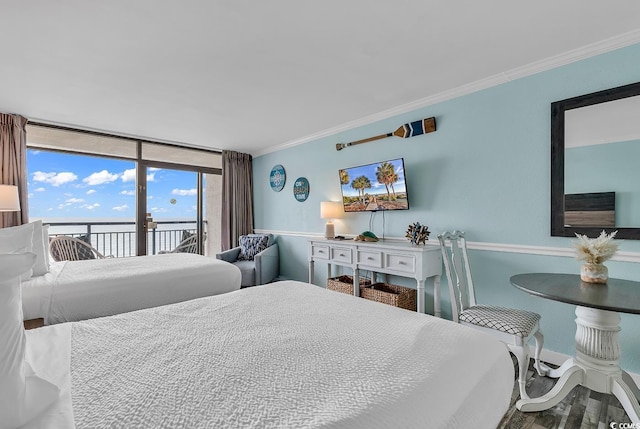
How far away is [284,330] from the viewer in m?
1.26

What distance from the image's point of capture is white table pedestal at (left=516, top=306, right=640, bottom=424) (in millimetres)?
1771

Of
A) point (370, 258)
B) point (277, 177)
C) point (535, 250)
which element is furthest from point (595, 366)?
point (277, 177)

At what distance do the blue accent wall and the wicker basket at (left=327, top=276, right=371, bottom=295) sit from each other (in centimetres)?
59

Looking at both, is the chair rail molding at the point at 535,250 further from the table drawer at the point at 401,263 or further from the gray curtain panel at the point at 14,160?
the gray curtain panel at the point at 14,160

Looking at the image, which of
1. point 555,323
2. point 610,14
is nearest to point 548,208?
point 555,323

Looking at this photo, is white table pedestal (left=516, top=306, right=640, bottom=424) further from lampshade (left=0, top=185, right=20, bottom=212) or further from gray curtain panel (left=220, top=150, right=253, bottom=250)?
lampshade (left=0, top=185, right=20, bottom=212)

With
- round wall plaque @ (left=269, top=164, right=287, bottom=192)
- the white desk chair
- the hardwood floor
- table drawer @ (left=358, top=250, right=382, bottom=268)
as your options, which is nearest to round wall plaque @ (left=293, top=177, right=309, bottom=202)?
round wall plaque @ (left=269, top=164, right=287, bottom=192)

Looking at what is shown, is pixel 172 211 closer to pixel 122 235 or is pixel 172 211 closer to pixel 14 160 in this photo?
pixel 122 235

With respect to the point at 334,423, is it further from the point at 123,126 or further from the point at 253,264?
the point at 123,126

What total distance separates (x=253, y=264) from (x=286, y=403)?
3999mm

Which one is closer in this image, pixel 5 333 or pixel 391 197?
pixel 5 333

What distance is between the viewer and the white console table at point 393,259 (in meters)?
2.86

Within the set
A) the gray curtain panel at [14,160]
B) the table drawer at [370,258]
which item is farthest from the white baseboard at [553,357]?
the gray curtain panel at [14,160]

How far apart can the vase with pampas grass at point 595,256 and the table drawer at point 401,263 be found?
1.24 meters
